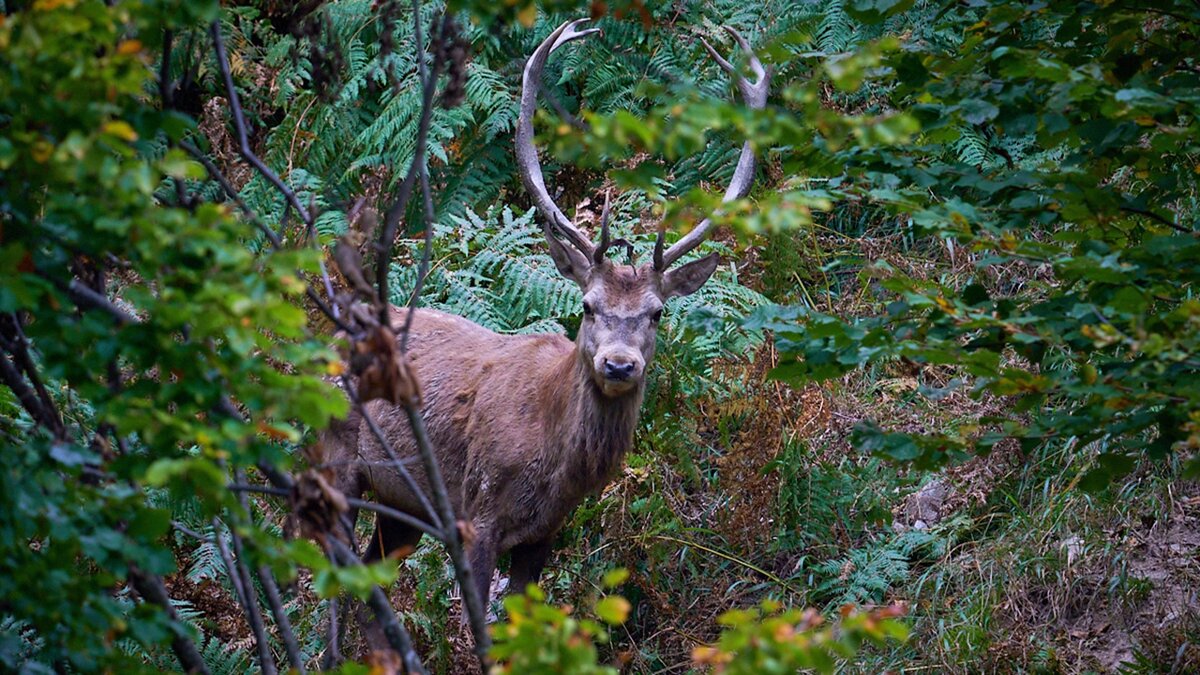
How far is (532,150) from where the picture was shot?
6.72 m

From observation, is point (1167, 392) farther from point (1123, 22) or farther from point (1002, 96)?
point (1123, 22)

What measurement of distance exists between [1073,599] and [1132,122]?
309 cm

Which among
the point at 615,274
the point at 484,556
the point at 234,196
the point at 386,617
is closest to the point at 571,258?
the point at 615,274

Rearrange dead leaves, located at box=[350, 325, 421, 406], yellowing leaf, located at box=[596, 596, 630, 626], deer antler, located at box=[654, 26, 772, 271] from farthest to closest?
1. deer antler, located at box=[654, 26, 772, 271]
2. dead leaves, located at box=[350, 325, 421, 406]
3. yellowing leaf, located at box=[596, 596, 630, 626]

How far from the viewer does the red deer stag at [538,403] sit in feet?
20.5

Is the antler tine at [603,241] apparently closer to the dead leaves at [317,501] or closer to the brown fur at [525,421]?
the brown fur at [525,421]

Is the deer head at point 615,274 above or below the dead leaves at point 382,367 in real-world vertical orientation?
below

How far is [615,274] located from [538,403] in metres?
0.82

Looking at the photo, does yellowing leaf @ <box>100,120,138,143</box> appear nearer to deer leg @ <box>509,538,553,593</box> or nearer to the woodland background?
the woodland background

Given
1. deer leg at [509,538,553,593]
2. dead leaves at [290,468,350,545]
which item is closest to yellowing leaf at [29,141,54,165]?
dead leaves at [290,468,350,545]

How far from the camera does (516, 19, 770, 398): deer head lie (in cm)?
607

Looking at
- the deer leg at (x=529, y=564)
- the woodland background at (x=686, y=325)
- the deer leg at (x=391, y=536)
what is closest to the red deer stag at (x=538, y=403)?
the deer leg at (x=529, y=564)

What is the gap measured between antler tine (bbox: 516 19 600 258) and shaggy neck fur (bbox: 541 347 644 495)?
0.67 meters

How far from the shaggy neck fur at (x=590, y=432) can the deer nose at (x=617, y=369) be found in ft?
1.00
